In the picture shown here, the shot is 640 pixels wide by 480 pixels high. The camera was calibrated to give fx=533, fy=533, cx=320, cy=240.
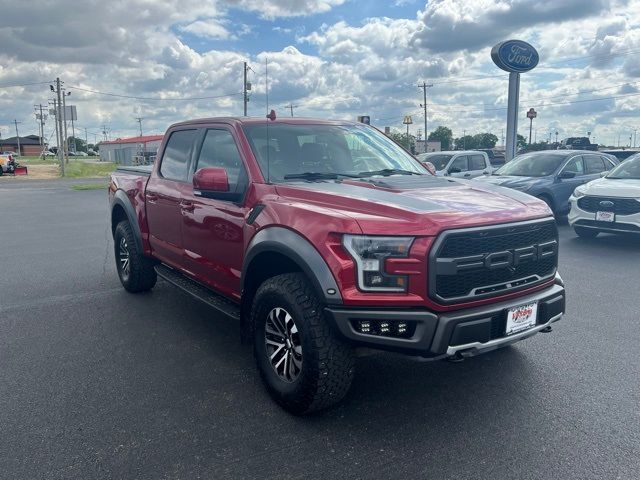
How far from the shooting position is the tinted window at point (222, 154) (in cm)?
403

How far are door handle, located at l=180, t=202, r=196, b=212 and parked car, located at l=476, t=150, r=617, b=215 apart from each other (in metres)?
7.34

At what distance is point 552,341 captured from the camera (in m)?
4.51

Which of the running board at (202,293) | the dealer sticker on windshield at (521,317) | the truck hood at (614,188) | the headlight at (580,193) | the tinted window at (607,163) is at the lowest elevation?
the running board at (202,293)

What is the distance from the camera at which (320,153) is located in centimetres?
422

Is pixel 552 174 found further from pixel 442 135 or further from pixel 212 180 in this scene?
pixel 442 135

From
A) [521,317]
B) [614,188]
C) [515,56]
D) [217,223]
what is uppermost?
[515,56]

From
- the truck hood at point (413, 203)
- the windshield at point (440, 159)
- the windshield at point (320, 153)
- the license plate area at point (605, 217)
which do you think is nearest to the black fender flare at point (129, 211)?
the windshield at point (320, 153)

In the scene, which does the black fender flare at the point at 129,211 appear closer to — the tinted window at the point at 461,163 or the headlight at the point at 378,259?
the headlight at the point at 378,259

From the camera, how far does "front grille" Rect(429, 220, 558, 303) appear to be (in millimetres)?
2896

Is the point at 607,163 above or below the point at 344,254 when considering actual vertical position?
Answer: above

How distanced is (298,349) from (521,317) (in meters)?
1.35

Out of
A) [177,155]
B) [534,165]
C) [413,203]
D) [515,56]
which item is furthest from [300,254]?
[515,56]

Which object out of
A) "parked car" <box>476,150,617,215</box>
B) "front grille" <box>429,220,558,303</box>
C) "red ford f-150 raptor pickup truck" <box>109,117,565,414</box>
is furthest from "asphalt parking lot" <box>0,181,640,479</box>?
"parked car" <box>476,150,617,215</box>

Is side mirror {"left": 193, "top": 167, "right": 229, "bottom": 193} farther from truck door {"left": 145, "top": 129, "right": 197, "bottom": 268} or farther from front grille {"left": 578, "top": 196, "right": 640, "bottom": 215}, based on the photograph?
front grille {"left": 578, "top": 196, "right": 640, "bottom": 215}
